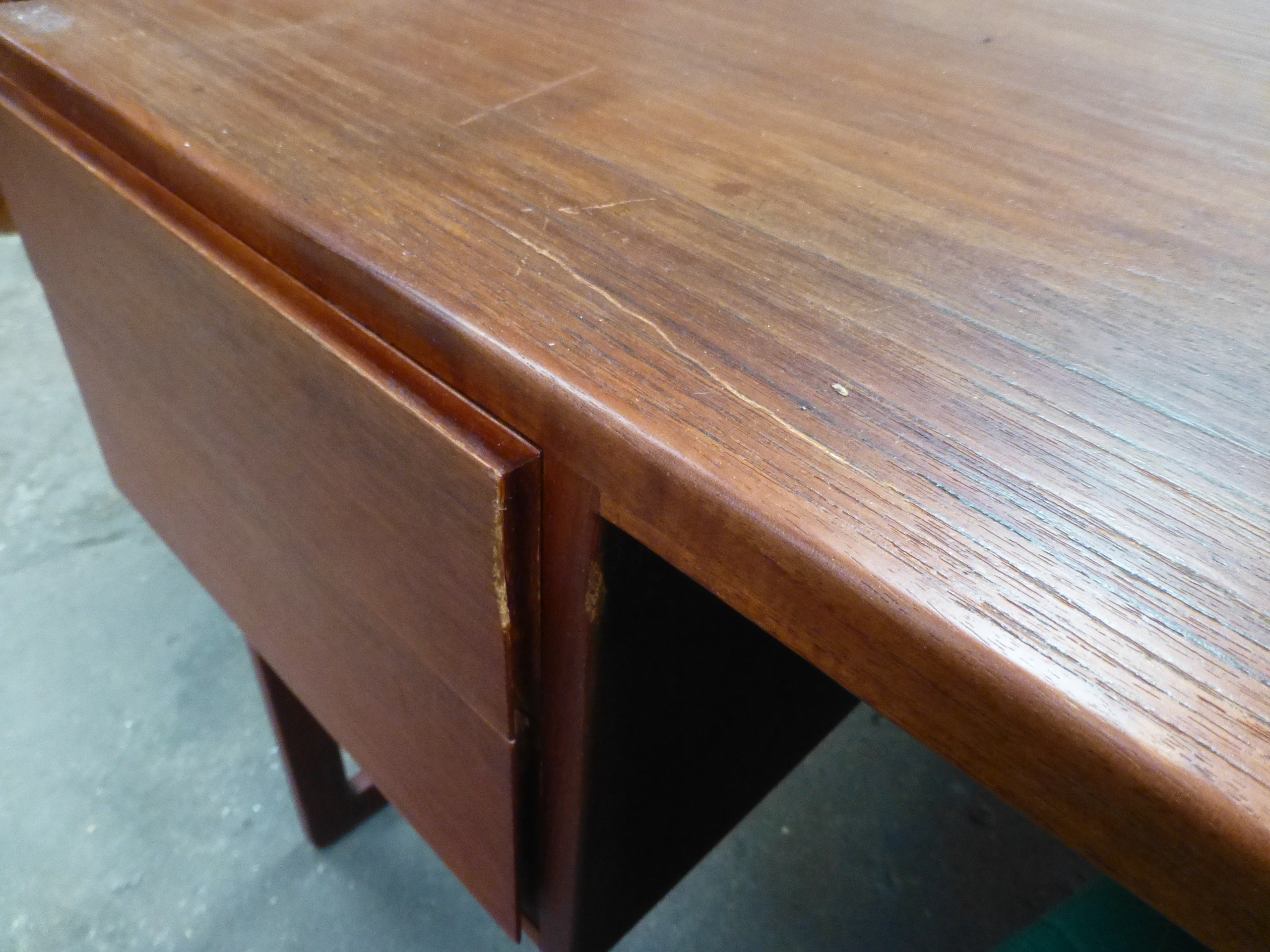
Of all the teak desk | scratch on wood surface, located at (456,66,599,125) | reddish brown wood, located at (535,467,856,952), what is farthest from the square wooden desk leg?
scratch on wood surface, located at (456,66,599,125)

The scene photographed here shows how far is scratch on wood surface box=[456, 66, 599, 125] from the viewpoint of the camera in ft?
1.17

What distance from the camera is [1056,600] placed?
7.2 inches

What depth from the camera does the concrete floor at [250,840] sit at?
0.77m

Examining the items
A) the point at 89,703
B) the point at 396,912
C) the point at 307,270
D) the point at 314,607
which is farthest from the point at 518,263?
the point at 89,703

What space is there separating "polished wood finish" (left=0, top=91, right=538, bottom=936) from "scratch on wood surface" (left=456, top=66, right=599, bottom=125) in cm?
11

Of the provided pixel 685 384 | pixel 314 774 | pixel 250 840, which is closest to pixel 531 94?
pixel 685 384

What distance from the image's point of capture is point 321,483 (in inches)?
13.3

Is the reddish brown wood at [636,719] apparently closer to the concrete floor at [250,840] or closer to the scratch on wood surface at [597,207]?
the scratch on wood surface at [597,207]

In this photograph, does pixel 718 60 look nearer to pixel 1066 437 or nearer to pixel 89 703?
pixel 1066 437

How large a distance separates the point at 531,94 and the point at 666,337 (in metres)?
0.18

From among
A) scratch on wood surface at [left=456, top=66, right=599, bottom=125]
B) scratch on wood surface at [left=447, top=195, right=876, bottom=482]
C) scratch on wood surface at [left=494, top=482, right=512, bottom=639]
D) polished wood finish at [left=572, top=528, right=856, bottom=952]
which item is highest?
scratch on wood surface at [left=456, top=66, right=599, bottom=125]

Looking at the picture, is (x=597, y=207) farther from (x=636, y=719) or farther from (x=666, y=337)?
(x=636, y=719)

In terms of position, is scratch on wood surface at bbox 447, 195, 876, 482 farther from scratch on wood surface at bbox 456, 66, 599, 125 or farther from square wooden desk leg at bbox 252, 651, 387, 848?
square wooden desk leg at bbox 252, 651, 387, 848

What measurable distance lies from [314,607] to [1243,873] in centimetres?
35
